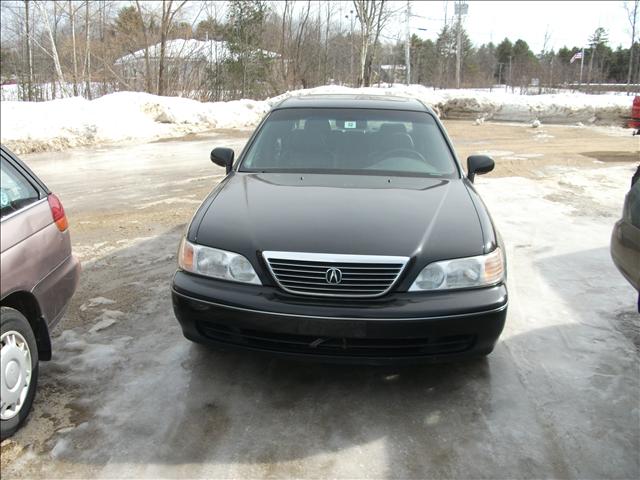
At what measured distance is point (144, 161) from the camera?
12086 millimetres

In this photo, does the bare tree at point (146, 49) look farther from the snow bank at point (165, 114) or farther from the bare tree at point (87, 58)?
the snow bank at point (165, 114)

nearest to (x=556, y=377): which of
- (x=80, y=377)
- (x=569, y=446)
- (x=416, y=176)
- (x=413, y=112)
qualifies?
(x=569, y=446)

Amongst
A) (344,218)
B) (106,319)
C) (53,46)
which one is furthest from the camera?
(53,46)

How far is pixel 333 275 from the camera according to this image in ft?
9.57

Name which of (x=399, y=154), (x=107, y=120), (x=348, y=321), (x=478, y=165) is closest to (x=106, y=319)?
(x=348, y=321)

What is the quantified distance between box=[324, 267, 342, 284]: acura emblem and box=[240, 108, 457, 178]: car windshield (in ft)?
4.77

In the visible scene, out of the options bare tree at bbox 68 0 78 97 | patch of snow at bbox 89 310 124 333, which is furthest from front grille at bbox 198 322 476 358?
bare tree at bbox 68 0 78 97

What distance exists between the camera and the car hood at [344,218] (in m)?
3.03

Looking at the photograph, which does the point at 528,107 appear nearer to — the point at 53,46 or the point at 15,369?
the point at 53,46

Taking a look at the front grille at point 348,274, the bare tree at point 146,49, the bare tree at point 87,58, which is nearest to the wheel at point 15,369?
the front grille at point 348,274

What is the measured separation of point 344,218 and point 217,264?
29.7 inches

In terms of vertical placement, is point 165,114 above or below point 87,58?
below

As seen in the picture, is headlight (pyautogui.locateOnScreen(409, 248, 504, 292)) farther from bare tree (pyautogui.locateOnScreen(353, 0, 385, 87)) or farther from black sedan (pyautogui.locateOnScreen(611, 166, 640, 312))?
bare tree (pyautogui.locateOnScreen(353, 0, 385, 87))

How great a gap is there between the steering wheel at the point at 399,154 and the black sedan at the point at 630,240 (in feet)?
4.69
